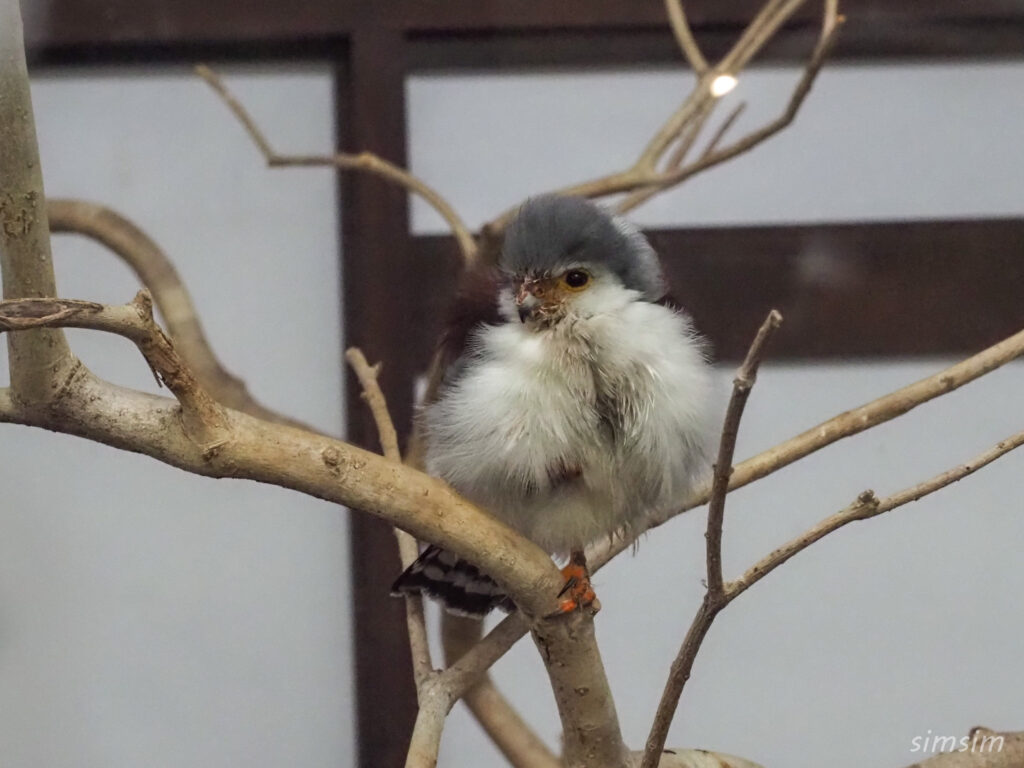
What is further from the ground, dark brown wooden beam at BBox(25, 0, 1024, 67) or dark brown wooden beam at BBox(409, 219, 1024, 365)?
dark brown wooden beam at BBox(25, 0, 1024, 67)

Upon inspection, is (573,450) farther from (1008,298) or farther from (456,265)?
(1008,298)

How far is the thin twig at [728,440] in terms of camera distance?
542 mm

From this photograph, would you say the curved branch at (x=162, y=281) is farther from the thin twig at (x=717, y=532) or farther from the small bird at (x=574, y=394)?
the thin twig at (x=717, y=532)

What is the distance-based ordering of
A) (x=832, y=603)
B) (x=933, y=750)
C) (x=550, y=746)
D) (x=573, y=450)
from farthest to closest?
(x=832, y=603) < (x=933, y=750) < (x=550, y=746) < (x=573, y=450)

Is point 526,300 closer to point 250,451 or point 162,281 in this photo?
point 250,451

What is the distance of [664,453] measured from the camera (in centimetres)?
85

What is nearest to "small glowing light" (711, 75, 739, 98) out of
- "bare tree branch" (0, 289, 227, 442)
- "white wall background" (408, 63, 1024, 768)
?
"white wall background" (408, 63, 1024, 768)

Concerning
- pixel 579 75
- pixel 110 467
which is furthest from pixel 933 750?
pixel 110 467

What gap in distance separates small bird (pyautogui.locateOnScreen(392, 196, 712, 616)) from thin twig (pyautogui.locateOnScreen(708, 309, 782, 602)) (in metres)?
0.18

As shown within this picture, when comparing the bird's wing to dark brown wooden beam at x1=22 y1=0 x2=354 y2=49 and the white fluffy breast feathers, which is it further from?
dark brown wooden beam at x1=22 y1=0 x2=354 y2=49

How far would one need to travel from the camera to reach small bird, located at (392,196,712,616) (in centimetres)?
84

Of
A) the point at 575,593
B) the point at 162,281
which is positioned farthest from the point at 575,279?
the point at 162,281

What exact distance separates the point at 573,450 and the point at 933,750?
923mm

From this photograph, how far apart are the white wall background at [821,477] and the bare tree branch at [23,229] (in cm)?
96
